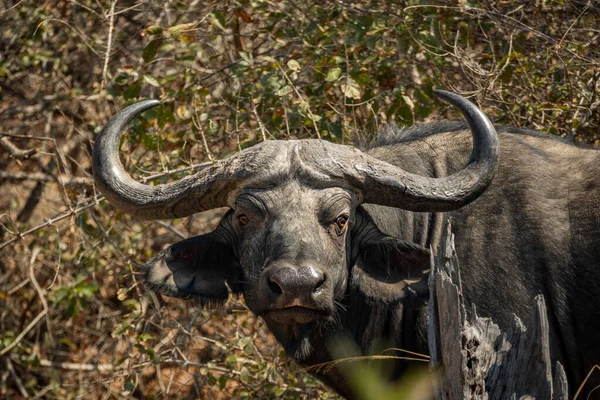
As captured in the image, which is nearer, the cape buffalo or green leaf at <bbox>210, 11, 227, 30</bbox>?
the cape buffalo

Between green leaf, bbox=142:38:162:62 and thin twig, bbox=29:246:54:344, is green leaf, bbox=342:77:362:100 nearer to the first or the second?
green leaf, bbox=142:38:162:62

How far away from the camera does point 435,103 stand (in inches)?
231

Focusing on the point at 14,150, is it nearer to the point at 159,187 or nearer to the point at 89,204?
the point at 89,204

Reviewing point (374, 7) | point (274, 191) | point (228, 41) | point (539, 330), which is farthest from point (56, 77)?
point (539, 330)

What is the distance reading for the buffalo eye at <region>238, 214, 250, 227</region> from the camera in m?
4.33

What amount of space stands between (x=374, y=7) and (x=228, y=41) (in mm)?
1258

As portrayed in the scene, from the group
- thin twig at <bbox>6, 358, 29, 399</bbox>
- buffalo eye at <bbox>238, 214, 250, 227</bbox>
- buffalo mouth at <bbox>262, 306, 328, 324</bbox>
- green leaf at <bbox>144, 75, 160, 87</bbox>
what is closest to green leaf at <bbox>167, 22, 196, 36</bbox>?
green leaf at <bbox>144, 75, 160, 87</bbox>

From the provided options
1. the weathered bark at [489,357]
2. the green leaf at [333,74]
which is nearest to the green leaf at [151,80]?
the green leaf at [333,74]

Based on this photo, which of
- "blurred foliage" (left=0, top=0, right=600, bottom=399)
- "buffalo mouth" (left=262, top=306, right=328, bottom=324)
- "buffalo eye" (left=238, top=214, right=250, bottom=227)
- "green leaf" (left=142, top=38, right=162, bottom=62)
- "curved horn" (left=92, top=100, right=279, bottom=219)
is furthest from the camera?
"green leaf" (left=142, top=38, right=162, bottom=62)

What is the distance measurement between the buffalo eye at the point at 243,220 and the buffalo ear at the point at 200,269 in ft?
0.60

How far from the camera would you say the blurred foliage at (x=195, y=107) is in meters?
5.56

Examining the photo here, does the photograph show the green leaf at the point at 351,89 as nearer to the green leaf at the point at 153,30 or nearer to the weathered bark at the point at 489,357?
the green leaf at the point at 153,30

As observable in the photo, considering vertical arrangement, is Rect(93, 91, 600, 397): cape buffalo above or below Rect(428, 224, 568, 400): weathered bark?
below

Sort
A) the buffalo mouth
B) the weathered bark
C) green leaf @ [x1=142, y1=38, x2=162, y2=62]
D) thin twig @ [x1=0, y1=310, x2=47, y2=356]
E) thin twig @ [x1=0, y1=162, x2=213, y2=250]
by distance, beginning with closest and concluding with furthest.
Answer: the weathered bark
the buffalo mouth
thin twig @ [x1=0, y1=162, x2=213, y2=250]
green leaf @ [x1=142, y1=38, x2=162, y2=62]
thin twig @ [x1=0, y1=310, x2=47, y2=356]
